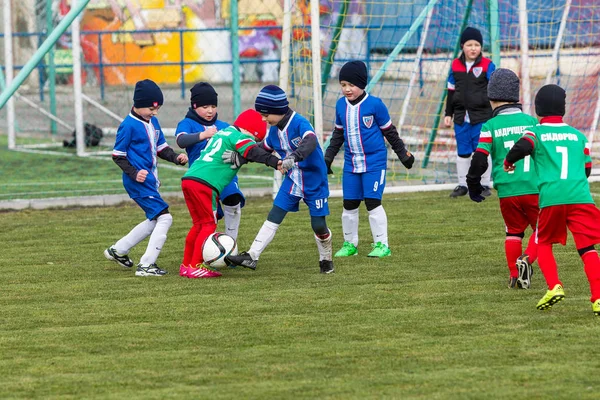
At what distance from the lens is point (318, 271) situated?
8.53m

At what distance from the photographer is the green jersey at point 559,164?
22.1ft

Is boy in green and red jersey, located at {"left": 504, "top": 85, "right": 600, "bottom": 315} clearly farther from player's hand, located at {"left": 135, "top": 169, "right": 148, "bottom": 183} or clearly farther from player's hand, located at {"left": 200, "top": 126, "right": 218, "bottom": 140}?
player's hand, located at {"left": 135, "top": 169, "right": 148, "bottom": 183}

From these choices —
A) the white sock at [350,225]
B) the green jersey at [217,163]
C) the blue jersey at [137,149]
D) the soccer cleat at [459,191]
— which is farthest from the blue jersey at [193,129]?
the soccer cleat at [459,191]

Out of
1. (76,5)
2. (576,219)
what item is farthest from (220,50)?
(576,219)

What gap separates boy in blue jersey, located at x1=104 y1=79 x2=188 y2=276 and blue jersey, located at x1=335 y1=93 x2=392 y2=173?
4.62 ft

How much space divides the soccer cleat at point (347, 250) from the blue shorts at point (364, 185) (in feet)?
1.33

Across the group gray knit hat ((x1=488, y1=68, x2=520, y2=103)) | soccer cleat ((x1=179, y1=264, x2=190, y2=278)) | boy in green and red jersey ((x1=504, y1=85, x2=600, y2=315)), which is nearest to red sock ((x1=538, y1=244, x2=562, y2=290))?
boy in green and red jersey ((x1=504, y1=85, x2=600, y2=315))

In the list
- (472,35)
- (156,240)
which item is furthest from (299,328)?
(472,35)

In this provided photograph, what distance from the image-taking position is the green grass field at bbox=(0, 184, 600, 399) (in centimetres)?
530

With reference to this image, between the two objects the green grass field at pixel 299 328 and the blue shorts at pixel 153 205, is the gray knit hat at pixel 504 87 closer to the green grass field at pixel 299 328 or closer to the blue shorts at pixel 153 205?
the green grass field at pixel 299 328

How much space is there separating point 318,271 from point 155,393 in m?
3.47

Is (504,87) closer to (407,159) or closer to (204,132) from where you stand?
(407,159)

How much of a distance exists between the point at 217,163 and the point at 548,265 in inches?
112

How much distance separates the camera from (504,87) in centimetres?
762
